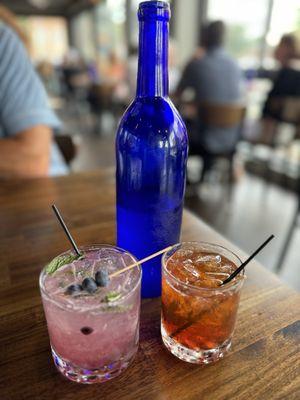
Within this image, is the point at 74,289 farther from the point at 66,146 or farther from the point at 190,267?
the point at 66,146

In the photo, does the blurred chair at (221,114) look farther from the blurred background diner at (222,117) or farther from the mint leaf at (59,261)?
the mint leaf at (59,261)

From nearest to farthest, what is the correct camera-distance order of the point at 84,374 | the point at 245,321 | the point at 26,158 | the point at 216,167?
the point at 84,374 < the point at 245,321 < the point at 26,158 < the point at 216,167

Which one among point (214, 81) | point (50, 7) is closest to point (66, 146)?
point (214, 81)

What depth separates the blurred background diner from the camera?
107 cm

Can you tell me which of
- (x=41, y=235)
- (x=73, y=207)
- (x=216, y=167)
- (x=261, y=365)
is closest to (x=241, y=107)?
(x=216, y=167)

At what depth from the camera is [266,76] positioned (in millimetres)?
3508

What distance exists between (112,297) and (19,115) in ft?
2.89

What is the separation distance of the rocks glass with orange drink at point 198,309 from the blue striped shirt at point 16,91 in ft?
2.67

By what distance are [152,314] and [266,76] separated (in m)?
3.61

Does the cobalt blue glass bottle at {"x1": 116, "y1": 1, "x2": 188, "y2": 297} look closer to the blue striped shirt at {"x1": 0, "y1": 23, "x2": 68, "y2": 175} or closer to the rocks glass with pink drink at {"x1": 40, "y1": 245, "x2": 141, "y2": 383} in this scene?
the rocks glass with pink drink at {"x1": 40, "y1": 245, "x2": 141, "y2": 383}

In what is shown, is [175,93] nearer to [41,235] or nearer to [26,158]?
[26,158]

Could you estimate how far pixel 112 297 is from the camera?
1.18ft

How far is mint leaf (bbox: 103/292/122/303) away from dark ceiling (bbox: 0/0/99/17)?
11.8 m

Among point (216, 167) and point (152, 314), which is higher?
point (152, 314)
